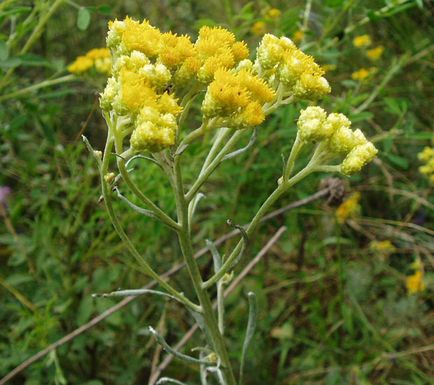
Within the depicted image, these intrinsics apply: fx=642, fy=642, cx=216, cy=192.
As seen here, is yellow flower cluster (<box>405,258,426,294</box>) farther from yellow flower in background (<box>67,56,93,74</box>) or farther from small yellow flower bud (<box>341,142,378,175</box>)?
yellow flower in background (<box>67,56,93,74</box>)

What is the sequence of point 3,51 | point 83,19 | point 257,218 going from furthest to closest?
point 83,19
point 3,51
point 257,218

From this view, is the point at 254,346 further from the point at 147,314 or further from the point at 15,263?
the point at 15,263

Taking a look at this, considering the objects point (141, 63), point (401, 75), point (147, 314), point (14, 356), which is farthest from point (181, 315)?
point (401, 75)

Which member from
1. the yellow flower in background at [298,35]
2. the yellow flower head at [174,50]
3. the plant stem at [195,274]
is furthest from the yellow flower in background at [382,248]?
the yellow flower head at [174,50]

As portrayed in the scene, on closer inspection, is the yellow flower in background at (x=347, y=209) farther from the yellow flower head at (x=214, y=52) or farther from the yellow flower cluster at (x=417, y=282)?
the yellow flower head at (x=214, y=52)

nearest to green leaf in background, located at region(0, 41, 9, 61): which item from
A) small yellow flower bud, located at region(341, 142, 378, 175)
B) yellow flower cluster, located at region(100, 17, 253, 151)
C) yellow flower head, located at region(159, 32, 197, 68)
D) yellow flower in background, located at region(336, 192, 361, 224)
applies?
yellow flower cluster, located at region(100, 17, 253, 151)

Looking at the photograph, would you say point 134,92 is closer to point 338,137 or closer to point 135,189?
point 135,189

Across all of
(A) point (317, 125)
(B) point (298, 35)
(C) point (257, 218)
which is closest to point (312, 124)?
(A) point (317, 125)
